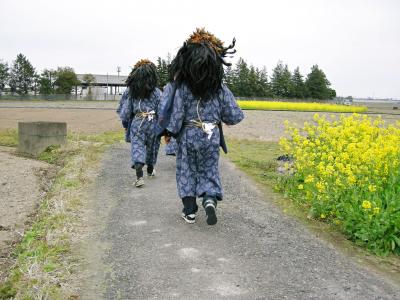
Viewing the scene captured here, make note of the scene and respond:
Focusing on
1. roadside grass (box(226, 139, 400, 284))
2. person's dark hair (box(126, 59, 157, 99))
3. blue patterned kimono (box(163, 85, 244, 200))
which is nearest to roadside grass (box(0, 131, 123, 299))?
blue patterned kimono (box(163, 85, 244, 200))

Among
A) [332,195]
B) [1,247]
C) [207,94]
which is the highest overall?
[207,94]

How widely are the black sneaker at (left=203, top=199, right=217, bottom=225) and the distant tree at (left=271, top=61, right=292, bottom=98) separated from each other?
6895 cm

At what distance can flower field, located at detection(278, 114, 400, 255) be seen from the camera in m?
4.38

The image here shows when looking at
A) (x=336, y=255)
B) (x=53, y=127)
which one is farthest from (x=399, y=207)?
(x=53, y=127)

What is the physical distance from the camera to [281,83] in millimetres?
72438

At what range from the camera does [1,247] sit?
4.77 meters

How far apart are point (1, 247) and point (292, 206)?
338 cm

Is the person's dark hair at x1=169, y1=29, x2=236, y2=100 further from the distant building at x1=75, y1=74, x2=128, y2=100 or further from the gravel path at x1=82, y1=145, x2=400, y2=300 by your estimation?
the distant building at x1=75, y1=74, x2=128, y2=100

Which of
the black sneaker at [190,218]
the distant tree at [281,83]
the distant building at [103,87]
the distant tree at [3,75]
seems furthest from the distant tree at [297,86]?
the black sneaker at [190,218]

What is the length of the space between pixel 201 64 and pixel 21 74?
224 ft

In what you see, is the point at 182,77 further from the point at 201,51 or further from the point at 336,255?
the point at 336,255

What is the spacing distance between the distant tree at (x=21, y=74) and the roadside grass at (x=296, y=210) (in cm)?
6159

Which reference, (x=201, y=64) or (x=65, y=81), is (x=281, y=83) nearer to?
(x=65, y=81)

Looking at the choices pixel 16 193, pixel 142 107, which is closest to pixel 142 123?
pixel 142 107
